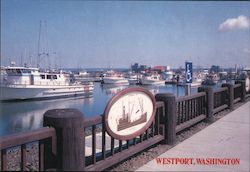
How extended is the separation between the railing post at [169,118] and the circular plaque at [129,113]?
683mm

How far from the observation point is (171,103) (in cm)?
596

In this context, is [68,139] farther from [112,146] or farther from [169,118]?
[169,118]

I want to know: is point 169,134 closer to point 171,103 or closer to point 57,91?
point 171,103

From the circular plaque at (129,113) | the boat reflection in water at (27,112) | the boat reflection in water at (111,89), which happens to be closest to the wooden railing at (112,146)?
the circular plaque at (129,113)

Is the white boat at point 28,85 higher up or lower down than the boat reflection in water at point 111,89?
higher up

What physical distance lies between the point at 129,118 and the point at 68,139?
1507 mm

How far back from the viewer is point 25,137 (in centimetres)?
303

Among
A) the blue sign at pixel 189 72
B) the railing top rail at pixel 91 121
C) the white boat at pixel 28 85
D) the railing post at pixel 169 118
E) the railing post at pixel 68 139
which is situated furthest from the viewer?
the white boat at pixel 28 85

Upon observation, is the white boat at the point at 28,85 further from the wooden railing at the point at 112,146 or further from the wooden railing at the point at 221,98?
the wooden railing at the point at 112,146

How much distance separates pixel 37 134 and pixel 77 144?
0.47m

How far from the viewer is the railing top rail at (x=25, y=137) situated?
9.46 ft

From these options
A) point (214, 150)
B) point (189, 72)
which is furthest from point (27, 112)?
point (214, 150)

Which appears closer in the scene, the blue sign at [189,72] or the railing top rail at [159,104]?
the railing top rail at [159,104]

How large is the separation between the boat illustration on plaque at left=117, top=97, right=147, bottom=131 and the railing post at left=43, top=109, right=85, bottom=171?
1085 mm
